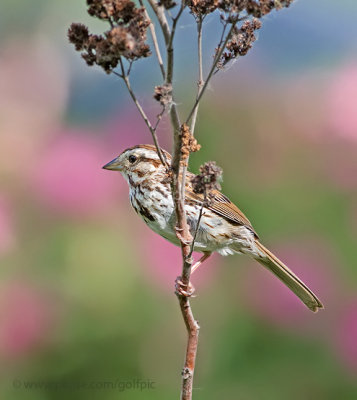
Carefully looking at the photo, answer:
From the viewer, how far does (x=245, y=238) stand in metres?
2.68

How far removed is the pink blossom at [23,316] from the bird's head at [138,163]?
632 mm

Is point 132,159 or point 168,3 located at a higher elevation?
point 168,3

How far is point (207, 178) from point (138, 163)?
1155mm

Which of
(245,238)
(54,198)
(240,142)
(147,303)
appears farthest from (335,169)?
(54,198)

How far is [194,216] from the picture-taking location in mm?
2447

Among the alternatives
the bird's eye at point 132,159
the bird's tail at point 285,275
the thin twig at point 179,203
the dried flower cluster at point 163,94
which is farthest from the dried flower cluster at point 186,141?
the bird's tail at point 285,275

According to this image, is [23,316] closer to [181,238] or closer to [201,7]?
[181,238]

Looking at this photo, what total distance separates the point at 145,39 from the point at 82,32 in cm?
12

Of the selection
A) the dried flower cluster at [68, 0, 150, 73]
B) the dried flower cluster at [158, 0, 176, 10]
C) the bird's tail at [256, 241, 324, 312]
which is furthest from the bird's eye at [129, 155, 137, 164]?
the dried flower cluster at [158, 0, 176, 10]

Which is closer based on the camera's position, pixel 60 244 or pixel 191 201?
pixel 191 201

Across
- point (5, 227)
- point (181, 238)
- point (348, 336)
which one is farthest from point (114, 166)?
point (348, 336)

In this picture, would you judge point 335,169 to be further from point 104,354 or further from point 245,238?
point 104,354

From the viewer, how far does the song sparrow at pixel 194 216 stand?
240 centimetres

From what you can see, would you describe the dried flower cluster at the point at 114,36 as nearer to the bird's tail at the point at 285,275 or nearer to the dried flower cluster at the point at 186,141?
the dried flower cluster at the point at 186,141
